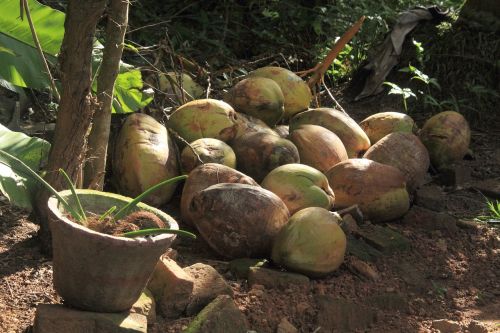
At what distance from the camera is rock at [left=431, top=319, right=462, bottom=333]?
11.9 feet

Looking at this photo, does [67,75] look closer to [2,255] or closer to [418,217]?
[2,255]

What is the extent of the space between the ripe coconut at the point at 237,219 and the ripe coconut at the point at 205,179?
201 millimetres

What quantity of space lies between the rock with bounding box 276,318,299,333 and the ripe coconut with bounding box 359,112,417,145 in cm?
235

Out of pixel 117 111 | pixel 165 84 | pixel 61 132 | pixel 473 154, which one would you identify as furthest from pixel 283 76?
pixel 61 132

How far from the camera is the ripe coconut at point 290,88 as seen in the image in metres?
5.39

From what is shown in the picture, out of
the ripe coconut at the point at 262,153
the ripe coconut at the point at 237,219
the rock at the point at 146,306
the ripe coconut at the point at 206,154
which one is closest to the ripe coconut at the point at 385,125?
the ripe coconut at the point at 262,153

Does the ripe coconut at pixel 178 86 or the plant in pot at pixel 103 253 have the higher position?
the plant in pot at pixel 103 253

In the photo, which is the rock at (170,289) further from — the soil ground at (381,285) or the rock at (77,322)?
the rock at (77,322)

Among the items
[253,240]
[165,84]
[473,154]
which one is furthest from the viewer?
[473,154]

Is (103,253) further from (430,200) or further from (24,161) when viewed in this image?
(430,200)

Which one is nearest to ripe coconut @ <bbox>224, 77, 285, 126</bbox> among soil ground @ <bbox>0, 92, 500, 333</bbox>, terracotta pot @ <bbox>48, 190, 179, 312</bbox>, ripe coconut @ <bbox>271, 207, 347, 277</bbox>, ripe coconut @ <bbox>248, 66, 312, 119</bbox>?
ripe coconut @ <bbox>248, 66, 312, 119</bbox>

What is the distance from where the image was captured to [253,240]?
390cm

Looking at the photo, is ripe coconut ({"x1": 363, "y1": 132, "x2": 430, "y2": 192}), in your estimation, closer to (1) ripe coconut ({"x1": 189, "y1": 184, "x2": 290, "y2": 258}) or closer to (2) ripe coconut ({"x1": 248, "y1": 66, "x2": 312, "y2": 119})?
(2) ripe coconut ({"x1": 248, "y1": 66, "x2": 312, "y2": 119})

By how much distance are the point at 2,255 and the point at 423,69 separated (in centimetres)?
430
